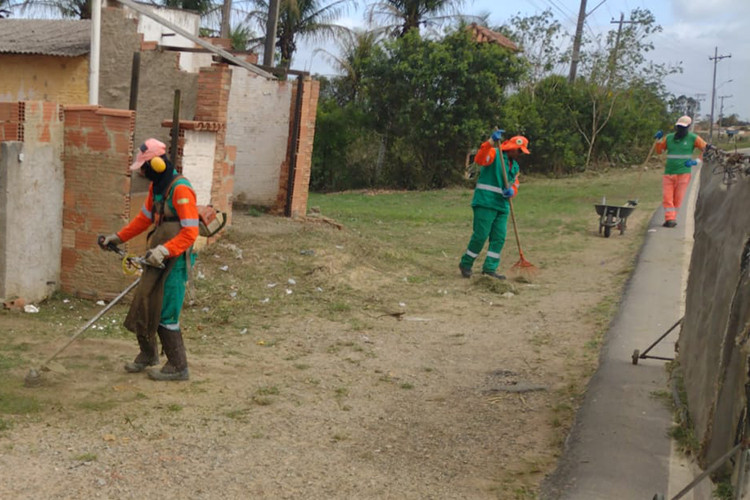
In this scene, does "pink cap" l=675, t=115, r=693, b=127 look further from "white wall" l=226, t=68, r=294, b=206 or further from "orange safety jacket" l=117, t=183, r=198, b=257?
"orange safety jacket" l=117, t=183, r=198, b=257

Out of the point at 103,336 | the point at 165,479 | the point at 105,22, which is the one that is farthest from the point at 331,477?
the point at 105,22

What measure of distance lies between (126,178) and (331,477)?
500 centimetres

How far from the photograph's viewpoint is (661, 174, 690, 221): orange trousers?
14.0 m

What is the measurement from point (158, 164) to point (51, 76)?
1078 cm

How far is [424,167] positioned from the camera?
27.8 metres

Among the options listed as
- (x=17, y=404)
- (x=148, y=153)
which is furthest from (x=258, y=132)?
(x=17, y=404)

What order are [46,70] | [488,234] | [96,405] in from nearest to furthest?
[96,405]
[488,234]
[46,70]

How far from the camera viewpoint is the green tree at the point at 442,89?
2586 cm

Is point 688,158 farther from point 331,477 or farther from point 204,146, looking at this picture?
point 331,477

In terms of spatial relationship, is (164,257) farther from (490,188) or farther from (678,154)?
(678,154)

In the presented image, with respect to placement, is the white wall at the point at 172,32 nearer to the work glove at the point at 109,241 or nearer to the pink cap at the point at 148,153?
the work glove at the point at 109,241

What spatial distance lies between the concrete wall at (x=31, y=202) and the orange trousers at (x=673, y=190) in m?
9.96

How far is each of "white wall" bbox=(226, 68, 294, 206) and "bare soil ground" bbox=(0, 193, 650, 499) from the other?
4218 millimetres

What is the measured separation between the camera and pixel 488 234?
11.1 meters
